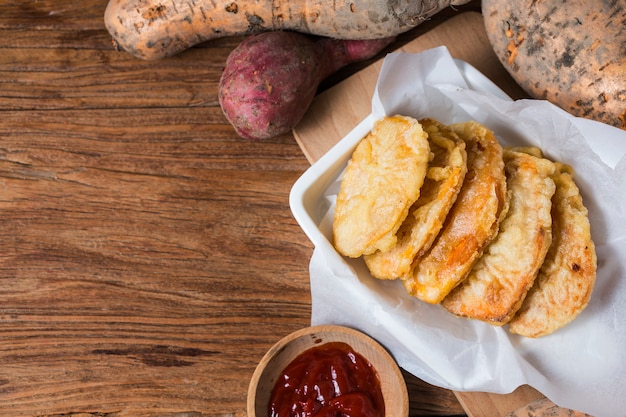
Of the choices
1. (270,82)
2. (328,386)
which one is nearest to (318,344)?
(328,386)

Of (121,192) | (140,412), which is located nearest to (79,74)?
(121,192)

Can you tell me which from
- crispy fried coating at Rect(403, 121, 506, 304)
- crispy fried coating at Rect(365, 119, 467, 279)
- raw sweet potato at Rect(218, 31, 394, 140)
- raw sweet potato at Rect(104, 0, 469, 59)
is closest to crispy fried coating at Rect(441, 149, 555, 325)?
crispy fried coating at Rect(403, 121, 506, 304)

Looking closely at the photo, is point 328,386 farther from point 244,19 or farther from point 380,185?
point 244,19

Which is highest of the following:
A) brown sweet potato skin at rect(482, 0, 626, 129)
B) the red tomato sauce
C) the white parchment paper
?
brown sweet potato skin at rect(482, 0, 626, 129)

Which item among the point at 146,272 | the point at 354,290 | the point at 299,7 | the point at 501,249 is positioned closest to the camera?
the point at 501,249

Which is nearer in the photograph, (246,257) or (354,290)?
(354,290)

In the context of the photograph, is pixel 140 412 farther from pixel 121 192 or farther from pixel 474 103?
pixel 474 103

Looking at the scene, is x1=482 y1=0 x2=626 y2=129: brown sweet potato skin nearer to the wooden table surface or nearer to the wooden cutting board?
the wooden cutting board
